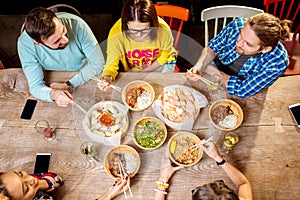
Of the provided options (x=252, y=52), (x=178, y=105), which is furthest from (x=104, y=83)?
(x=252, y=52)

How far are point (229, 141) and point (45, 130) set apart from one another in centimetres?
120

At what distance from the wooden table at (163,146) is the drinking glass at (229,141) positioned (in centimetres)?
4

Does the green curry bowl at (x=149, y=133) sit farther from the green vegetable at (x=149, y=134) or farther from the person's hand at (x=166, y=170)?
the person's hand at (x=166, y=170)

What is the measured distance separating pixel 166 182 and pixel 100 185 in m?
0.42

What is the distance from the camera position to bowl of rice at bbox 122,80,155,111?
217cm

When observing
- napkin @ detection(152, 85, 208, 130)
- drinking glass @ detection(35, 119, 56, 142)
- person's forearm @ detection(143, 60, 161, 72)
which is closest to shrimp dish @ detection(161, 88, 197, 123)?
napkin @ detection(152, 85, 208, 130)

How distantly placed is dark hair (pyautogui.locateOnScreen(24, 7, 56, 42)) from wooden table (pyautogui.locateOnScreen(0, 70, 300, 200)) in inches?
15.8

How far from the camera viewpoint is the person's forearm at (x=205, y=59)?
2.38 m

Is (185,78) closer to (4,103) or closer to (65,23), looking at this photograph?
(65,23)

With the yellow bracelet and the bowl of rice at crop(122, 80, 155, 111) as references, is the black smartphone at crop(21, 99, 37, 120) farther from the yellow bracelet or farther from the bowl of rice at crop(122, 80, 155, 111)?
the yellow bracelet

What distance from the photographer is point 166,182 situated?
77.2 inches

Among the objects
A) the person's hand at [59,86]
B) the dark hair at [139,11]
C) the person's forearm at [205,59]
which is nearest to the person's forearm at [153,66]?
the person's forearm at [205,59]

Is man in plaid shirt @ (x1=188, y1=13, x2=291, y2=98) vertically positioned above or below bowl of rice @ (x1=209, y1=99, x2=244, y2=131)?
above

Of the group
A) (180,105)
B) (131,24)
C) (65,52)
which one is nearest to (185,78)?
(180,105)
